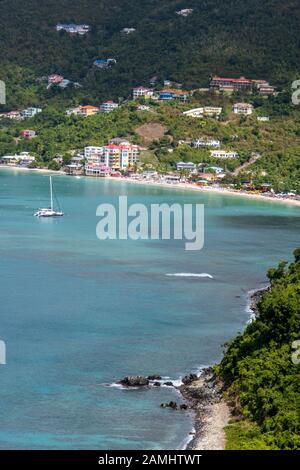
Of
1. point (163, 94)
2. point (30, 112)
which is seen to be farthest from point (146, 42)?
point (163, 94)

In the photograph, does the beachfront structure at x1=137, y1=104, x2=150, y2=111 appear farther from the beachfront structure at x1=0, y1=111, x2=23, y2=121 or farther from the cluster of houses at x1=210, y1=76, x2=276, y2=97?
the beachfront structure at x1=0, y1=111, x2=23, y2=121

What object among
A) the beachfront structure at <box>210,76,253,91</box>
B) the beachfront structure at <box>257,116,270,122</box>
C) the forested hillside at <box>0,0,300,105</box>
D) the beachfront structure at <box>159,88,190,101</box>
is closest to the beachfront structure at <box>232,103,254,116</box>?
the beachfront structure at <box>257,116,270,122</box>

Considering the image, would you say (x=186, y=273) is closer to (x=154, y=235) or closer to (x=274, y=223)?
(x=154, y=235)

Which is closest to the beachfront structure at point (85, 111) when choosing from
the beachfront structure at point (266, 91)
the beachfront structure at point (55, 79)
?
the beachfront structure at point (55, 79)

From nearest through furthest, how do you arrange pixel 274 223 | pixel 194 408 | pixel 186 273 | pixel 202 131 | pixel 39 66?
pixel 194 408 → pixel 186 273 → pixel 274 223 → pixel 202 131 → pixel 39 66

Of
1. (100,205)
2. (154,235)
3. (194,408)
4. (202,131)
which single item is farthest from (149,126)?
(194,408)

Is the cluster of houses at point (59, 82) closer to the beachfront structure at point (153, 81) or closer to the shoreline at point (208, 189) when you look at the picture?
the beachfront structure at point (153, 81)

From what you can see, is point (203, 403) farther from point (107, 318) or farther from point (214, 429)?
point (107, 318)
